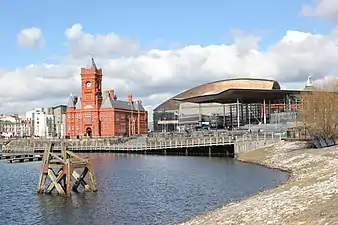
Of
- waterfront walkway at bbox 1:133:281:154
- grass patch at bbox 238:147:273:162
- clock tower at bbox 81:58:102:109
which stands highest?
clock tower at bbox 81:58:102:109

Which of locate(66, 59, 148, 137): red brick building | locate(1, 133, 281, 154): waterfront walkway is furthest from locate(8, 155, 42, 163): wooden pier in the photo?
locate(66, 59, 148, 137): red brick building

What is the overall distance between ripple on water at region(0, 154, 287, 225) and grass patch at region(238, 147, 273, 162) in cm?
1390

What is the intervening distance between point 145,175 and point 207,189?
17.0 meters

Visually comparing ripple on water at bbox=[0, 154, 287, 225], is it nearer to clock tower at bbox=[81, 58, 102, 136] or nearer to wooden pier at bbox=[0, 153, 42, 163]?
wooden pier at bbox=[0, 153, 42, 163]

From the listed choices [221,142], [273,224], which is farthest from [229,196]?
[221,142]

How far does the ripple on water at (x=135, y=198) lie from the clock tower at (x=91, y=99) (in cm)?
11070

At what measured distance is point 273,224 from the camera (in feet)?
67.4

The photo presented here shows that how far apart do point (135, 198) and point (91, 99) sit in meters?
135

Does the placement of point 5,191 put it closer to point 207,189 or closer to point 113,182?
point 113,182

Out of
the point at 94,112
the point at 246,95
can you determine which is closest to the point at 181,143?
the point at 246,95

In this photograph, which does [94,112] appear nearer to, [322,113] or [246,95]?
[246,95]

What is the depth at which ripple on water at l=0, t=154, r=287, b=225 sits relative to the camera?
32.9 meters

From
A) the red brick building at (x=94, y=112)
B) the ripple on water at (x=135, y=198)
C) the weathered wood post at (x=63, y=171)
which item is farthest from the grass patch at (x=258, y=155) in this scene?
the red brick building at (x=94, y=112)

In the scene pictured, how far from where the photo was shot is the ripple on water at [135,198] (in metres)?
32.9
